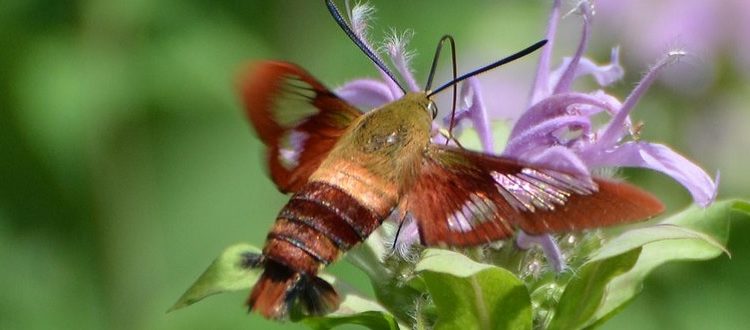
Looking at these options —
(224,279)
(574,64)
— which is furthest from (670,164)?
(224,279)

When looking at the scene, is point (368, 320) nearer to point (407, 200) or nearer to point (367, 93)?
point (407, 200)

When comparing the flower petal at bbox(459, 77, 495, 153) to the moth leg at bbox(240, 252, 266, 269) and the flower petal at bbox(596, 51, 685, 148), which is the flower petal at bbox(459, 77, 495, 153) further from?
the moth leg at bbox(240, 252, 266, 269)

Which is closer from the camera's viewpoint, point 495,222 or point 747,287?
point 495,222

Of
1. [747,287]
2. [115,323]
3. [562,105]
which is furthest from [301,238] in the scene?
[747,287]

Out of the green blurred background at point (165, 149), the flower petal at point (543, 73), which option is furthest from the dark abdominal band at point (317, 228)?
the green blurred background at point (165, 149)

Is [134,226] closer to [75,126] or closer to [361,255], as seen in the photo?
[75,126]
